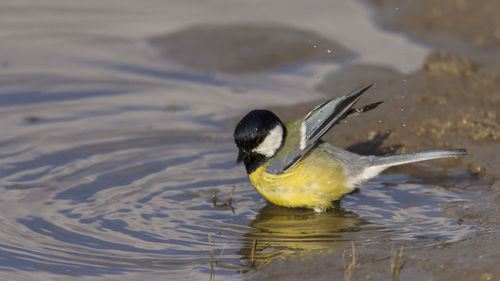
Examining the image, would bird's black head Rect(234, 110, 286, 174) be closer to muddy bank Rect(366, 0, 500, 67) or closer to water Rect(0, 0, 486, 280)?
water Rect(0, 0, 486, 280)

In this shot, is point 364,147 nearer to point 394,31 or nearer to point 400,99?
point 400,99

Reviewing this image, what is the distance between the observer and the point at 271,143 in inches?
A: 250

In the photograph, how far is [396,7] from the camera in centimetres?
1125

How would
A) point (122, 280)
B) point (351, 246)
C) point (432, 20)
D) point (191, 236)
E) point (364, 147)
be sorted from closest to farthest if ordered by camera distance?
point (122, 280)
point (351, 246)
point (191, 236)
point (364, 147)
point (432, 20)

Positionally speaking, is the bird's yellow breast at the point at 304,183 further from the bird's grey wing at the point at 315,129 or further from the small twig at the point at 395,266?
the small twig at the point at 395,266

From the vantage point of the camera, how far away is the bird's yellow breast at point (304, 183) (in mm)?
6211

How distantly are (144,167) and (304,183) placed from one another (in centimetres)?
175

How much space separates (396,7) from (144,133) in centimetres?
474

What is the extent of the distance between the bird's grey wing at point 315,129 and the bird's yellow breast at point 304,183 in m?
0.06

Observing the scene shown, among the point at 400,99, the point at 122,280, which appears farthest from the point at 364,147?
the point at 122,280

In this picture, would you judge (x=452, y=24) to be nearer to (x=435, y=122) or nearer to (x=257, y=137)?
(x=435, y=122)

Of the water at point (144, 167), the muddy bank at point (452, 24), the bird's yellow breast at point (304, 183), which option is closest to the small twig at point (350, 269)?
the water at point (144, 167)

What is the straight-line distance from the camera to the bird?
243 inches

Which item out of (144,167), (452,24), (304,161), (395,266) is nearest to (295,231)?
(304,161)
